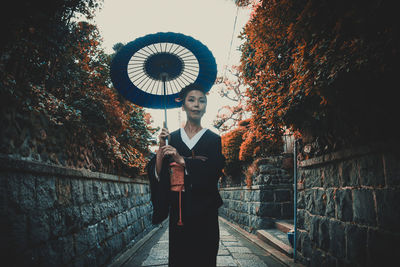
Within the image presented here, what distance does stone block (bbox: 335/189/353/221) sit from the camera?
293 centimetres

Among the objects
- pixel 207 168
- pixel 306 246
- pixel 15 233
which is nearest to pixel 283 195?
pixel 306 246

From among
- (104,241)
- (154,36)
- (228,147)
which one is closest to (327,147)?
(154,36)

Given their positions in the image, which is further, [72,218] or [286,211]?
[286,211]

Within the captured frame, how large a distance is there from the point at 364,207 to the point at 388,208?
392 millimetres

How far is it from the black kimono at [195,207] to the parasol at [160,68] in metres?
0.75

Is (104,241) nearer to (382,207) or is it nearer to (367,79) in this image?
(382,207)

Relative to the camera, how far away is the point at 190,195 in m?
2.19

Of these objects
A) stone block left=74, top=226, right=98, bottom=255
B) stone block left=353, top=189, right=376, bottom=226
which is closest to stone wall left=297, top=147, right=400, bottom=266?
stone block left=353, top=189, right=376, bottom=226

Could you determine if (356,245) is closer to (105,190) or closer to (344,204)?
(344,204)

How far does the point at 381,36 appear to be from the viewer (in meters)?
1.82

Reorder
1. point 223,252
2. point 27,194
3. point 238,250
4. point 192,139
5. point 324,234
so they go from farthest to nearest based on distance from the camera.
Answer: point 238,250
point 223,252
point 324,234
point 27,194
point 192,139

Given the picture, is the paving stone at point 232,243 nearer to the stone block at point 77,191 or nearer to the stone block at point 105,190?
the stone block at point 105,190

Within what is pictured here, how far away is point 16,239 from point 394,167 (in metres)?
3.77

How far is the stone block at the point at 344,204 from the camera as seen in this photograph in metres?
2.93
